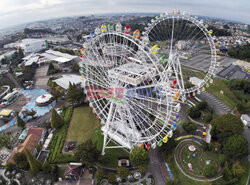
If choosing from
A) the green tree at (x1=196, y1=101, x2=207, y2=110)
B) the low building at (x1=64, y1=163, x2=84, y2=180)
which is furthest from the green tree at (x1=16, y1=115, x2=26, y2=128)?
the green tree at (x1=196, y1=101, x2=207, y2=110)

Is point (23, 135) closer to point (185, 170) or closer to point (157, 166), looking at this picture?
point (157, 166)

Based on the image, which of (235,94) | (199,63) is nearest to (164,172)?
(235,94)

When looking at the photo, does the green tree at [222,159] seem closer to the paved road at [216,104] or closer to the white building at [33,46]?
the paved road at [216,104]

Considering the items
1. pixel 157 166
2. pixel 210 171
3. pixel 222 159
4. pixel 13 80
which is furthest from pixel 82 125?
pixel 13 80

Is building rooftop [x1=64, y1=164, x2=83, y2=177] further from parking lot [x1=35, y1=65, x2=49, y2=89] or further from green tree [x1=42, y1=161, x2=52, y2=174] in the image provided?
parking lot [x1=35, y1=65, x2=49, y2=89]

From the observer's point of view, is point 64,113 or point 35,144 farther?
point 64,113

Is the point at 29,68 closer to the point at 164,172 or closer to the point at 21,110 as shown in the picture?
the point at 21,110
